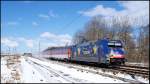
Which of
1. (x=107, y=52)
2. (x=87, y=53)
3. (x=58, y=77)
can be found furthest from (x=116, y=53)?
(x=58, y=77)

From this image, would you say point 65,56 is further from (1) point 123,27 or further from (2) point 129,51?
(1) point 123,27

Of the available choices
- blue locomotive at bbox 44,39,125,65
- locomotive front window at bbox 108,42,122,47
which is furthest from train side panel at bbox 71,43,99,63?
locomotive front window at bbox 108,42,122,47

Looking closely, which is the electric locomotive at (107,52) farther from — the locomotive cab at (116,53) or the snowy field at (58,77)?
the snowy field at (58,77)

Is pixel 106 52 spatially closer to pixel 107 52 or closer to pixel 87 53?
pixel 107 52

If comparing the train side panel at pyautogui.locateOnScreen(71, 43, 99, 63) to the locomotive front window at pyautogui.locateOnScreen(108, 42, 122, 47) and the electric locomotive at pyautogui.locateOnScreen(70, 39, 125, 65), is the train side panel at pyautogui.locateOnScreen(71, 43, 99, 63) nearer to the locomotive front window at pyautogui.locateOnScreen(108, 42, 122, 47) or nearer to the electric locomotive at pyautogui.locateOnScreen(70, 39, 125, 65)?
the electric locomotive at pyautogui.locateOnScreen(70, 39, 125, 65)

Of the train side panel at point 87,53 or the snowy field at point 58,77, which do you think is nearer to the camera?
the snowy field at point 58,77

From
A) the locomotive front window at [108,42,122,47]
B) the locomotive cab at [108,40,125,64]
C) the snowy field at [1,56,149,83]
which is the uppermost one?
the locomotive front window at [108,42,122,47]

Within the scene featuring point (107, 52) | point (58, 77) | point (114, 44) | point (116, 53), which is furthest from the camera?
point (114, 44)

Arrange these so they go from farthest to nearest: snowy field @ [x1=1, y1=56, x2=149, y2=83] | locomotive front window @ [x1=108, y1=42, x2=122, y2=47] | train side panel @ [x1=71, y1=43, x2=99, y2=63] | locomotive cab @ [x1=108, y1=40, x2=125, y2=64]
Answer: train side panel @ [x1=71, y1=43, x2=99, y2=63] < locomotive front window @ [x1=108, y1=42, x2=122, y2=47] < locomotive cab @ [x1=108, y1=40, x2=125, y2=64] < snowy field @ [x1=1, y1=56, x2=149, y2=83]

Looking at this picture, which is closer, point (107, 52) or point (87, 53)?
point (107, 52)

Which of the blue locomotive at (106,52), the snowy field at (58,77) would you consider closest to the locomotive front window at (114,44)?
the blue locomotive at (106,52)

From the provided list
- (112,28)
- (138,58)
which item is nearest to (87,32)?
(112,28)

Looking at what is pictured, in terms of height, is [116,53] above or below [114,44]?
below

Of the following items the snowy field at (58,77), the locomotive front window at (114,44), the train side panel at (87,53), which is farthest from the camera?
the train side panel at (87,53)
